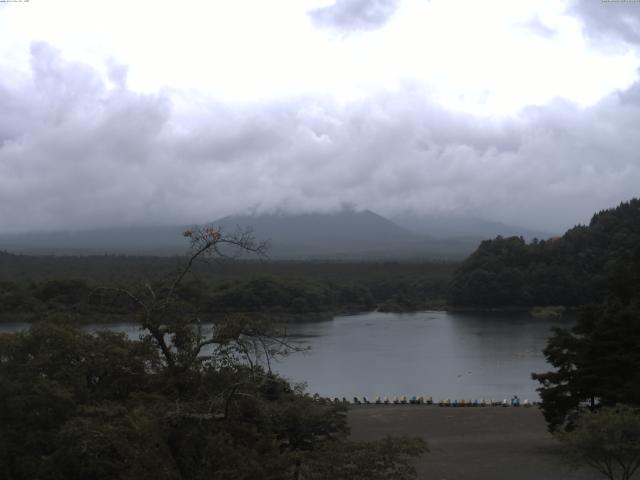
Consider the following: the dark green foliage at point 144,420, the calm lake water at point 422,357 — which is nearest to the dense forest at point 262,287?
the calm lake water at point 422,357

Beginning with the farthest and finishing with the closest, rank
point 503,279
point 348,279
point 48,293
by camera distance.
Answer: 1. point 348,279
2. point 503,279
3. point 48,293

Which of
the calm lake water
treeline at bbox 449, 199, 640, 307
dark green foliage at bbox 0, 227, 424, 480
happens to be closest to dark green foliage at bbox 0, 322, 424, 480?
dark green foliage at bbox 0, 227, 424, 480

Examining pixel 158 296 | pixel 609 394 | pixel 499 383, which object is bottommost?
pixel 499 383

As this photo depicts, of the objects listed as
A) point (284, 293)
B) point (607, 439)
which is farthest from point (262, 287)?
point (607, 439)

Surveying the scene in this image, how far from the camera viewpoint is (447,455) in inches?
551

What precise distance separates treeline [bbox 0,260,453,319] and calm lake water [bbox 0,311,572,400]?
11.7 feet

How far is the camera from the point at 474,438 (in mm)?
15875

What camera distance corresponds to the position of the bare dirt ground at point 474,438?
492 inches

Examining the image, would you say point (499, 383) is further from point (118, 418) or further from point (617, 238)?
point (617, 238)

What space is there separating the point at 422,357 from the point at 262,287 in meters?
21.0

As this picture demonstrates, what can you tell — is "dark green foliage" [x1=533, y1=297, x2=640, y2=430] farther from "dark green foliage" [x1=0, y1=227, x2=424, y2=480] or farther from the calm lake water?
"dark green foliage" [x1=0, y1=227, x2=424, y2=480]

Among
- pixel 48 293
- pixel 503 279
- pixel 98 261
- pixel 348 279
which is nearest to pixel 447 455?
pixel 48 293

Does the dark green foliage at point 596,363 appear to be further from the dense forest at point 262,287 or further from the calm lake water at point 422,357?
the dense forest at point 262,287

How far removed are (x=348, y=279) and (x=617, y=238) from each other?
2424cm
